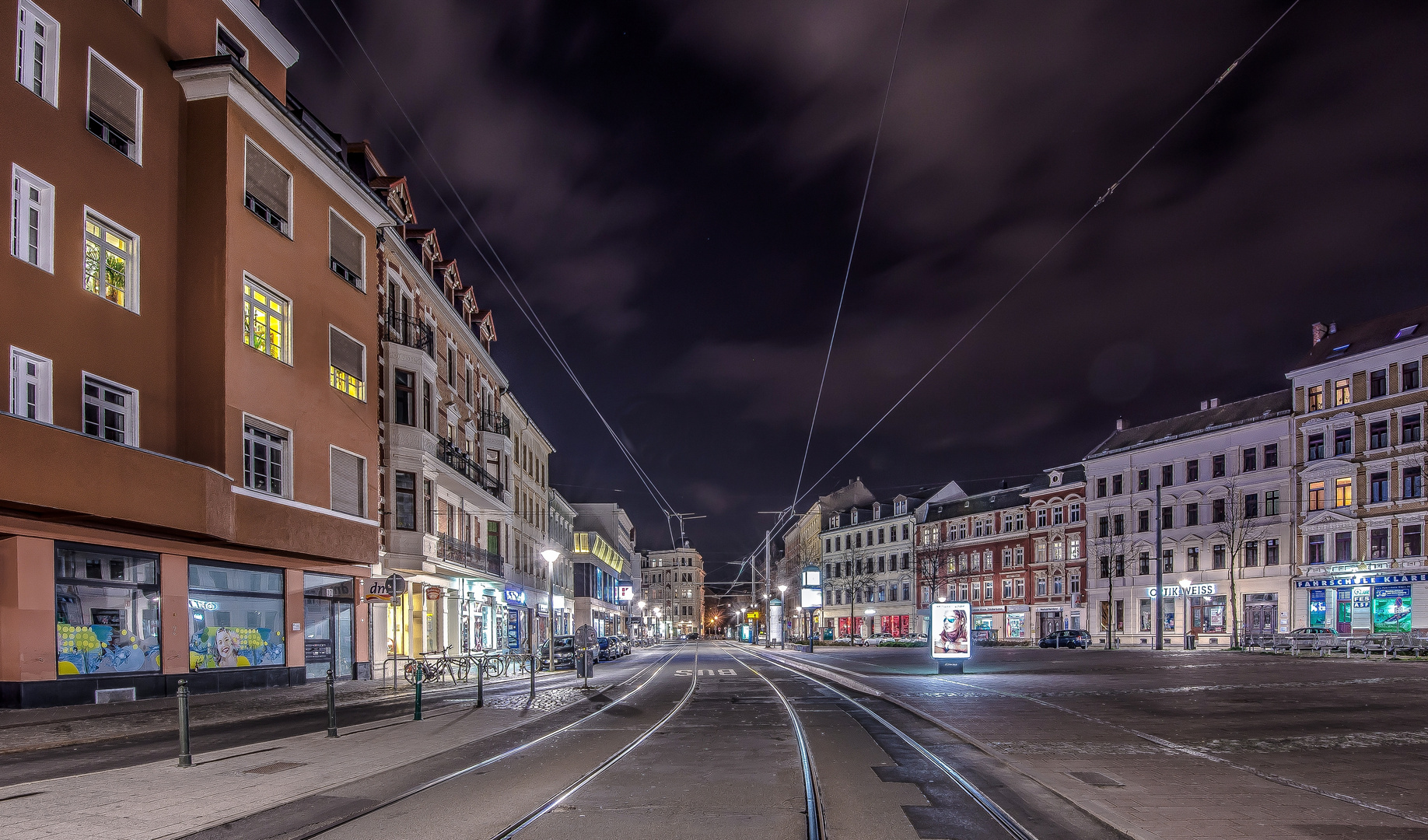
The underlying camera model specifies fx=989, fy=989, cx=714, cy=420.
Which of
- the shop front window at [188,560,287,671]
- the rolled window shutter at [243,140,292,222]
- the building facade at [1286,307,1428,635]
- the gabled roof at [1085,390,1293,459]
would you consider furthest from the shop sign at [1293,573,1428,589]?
the rolled window shutter at [243,140,292,222]

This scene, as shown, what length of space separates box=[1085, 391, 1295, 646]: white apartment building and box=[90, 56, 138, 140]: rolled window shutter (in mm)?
43802

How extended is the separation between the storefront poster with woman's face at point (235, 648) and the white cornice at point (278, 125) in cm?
1139

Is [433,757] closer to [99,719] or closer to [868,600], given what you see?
[99,719]

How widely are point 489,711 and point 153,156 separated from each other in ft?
42.8

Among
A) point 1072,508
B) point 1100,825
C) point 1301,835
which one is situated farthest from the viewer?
point 1072,508

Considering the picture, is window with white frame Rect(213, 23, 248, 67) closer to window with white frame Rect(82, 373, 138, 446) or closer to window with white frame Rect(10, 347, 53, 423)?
window with white frame Rect(82, 373, 138, 446)

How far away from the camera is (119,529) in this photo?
1828 cm

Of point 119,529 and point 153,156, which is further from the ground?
point 153,156

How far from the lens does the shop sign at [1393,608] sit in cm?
4500

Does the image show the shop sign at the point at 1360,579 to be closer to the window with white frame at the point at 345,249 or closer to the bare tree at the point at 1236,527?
the bare tree at the point at 1236,527

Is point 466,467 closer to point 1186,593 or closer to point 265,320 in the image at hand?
point 265,320

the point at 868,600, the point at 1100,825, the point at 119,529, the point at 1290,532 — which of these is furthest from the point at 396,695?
the point at 868,600

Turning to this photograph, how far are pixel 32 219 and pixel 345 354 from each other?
989 cm

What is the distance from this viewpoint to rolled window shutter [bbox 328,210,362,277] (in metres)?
26.2
